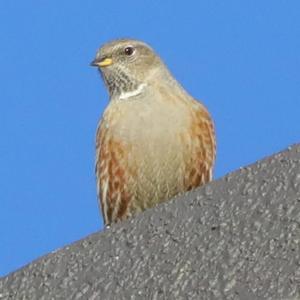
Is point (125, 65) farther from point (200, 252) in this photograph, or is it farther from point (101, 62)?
point (200, 252)

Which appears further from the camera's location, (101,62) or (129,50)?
(129,50)

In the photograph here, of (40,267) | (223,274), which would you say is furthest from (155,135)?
(223,274)

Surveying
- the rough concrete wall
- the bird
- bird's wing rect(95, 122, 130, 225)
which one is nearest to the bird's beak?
the bird

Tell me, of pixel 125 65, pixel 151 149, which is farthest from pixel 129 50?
pixel 151 149

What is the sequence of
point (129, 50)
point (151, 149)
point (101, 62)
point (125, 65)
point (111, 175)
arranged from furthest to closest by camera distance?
point (129, 50) < point (125, 65) < point (101, 62) < point (111, 175) < point (151, 149)

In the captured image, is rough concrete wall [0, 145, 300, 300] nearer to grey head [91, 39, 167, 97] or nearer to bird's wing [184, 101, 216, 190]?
bird's wing [184, 101, 216, 190]

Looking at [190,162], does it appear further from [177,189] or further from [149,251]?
[149,251]
